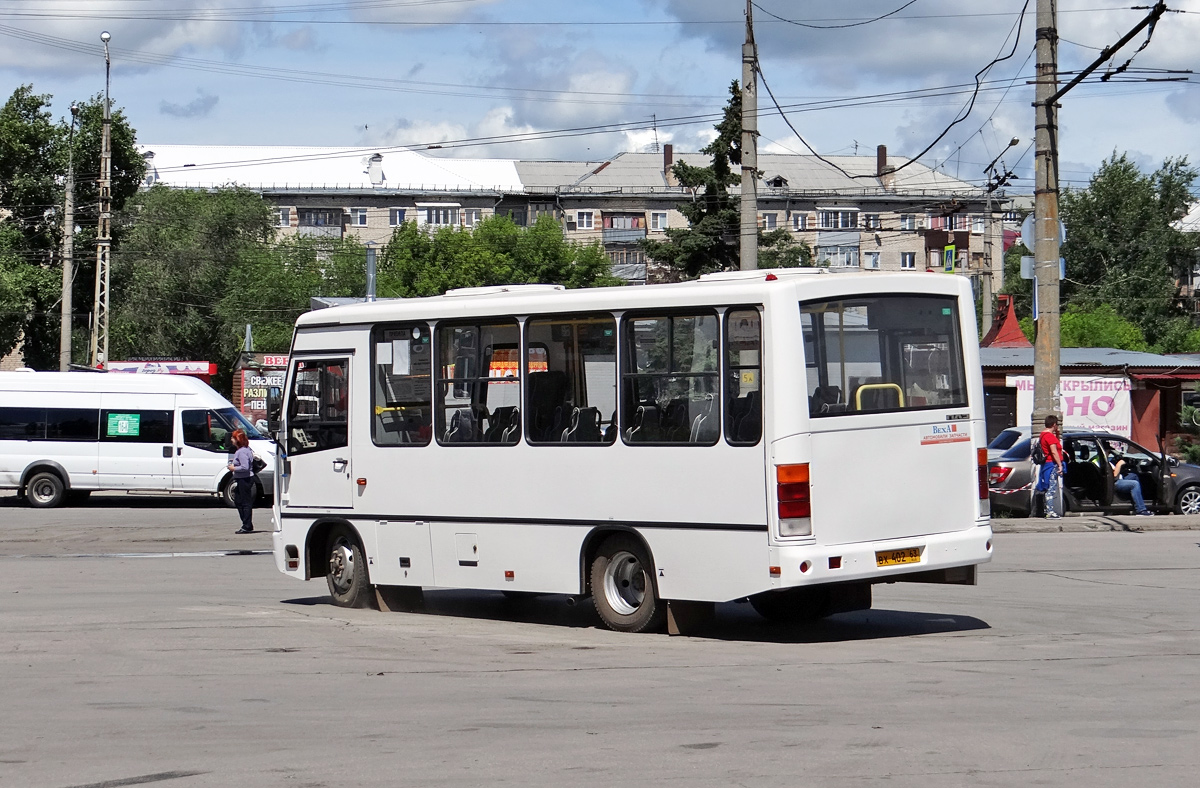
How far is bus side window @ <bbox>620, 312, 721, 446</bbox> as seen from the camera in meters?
11.0

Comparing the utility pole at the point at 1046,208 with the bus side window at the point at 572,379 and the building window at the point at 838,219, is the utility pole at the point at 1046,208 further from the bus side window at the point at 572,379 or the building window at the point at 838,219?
the building window at the point at 838,219

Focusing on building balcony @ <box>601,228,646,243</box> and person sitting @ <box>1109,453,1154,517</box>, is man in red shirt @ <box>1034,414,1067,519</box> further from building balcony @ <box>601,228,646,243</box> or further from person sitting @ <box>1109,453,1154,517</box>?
building balcony @ <box>601,228,646,243</box>

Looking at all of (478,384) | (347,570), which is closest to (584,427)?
(478,384)

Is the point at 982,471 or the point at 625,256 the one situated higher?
the point at 625,256

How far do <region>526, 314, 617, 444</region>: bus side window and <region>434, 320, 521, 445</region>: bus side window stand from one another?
0.20 meters

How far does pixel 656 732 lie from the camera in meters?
7.58

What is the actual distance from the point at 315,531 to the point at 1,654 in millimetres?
3702

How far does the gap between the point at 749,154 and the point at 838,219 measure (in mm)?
96342

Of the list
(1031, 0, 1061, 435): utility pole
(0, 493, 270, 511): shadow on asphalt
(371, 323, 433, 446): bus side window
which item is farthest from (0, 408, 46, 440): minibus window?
(371, 323, 433, 446): bus side window

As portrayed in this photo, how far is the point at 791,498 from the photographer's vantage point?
10.4m

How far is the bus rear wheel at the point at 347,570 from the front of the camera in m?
13.8

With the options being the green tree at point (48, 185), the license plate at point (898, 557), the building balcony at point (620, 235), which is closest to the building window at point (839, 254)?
the building balcony at point (620, 235)

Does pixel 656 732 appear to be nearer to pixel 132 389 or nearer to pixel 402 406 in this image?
pixel 402 406

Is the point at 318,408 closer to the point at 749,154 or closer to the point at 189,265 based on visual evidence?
the point at 749,154
